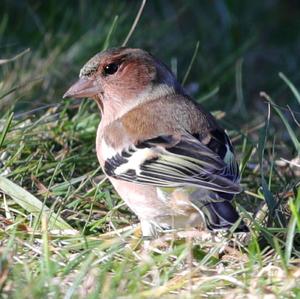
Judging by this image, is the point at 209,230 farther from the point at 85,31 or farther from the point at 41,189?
the point at 85,31

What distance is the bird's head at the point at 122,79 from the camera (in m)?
3.87

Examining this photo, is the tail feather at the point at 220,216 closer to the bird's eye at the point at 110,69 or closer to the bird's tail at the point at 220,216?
the bird's tail at the point at 220,216

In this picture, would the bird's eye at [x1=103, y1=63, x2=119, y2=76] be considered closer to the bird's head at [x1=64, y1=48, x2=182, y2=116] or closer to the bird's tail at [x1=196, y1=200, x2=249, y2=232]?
the bird's head at [x1=64, y1=48, x2=182, y2=116]

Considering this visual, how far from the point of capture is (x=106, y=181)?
12.6 ft

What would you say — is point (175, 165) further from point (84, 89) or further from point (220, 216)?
point (84, 89)

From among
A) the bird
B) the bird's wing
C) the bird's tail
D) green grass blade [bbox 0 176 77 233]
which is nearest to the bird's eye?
the bird

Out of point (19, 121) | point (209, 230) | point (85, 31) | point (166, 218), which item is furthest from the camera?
point (85, 31)

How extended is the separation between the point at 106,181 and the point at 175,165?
669 mm

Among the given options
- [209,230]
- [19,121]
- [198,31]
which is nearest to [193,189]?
[209,230]

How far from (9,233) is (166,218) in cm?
55

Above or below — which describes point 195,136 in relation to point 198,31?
above

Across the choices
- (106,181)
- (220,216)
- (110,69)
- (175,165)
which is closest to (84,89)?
(110,69)

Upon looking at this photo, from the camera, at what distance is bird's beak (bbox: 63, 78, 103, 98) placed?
384 cm

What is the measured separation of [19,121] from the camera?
3.92 meters
